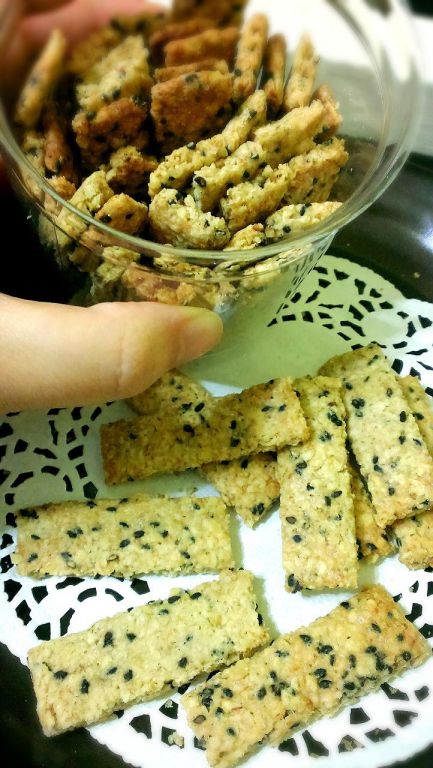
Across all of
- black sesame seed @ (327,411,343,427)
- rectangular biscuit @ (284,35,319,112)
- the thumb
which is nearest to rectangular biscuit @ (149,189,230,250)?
the thumb

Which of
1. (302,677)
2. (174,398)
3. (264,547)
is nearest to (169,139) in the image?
(174,398)

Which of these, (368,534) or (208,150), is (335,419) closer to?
(368,534)

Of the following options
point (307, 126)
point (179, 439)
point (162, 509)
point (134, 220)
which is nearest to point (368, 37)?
point (307, 126)

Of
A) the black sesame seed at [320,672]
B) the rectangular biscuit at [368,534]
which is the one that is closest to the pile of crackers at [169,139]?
the rectangular biscuit at [368,534]

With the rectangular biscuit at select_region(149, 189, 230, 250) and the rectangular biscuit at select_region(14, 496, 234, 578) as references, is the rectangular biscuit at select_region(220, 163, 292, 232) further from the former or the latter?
the rectangular biscuit at select_region(14, 496, 234, 578)

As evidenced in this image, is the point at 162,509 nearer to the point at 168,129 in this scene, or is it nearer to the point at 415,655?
the point at 415,655

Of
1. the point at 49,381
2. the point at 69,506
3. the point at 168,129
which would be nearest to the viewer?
the point at 49,381
